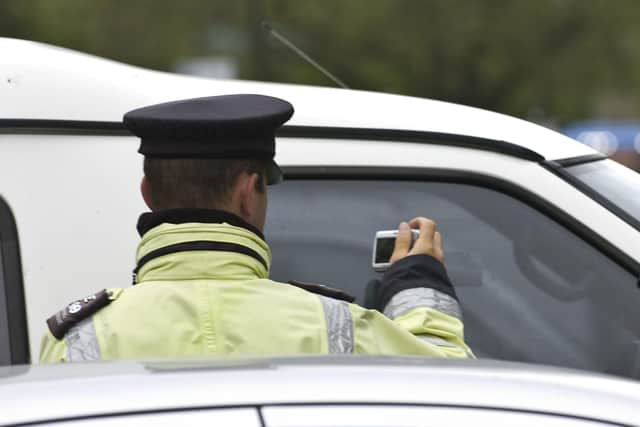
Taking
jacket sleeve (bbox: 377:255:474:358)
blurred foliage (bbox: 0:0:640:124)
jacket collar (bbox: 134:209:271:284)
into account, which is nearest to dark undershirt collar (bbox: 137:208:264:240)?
jacket collar (bbox: 134:209:271:284)

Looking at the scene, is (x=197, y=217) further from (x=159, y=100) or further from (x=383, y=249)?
(x=159, y=100)

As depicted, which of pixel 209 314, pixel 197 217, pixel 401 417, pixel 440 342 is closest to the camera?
pixel 401 417

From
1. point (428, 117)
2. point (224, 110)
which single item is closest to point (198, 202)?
point (224, 110)

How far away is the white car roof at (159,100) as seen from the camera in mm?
3010

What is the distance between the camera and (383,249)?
2.97 m

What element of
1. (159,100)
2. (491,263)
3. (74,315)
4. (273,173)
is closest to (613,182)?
(491,263)

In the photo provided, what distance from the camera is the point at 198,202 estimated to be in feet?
8.18

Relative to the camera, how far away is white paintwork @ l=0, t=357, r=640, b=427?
1.65 metres

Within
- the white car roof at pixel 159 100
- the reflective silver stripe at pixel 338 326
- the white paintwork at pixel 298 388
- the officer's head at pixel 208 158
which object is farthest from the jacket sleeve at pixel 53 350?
the white car roof at pixel 159 100

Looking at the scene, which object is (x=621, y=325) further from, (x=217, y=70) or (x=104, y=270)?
(x=217, y=70)

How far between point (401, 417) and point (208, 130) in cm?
99

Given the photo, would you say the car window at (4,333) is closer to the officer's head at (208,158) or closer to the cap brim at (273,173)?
the officer's head at (208,158)

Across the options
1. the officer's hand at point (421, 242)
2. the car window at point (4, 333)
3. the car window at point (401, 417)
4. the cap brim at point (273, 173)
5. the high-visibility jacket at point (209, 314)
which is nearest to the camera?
the car window at point (401, 417)

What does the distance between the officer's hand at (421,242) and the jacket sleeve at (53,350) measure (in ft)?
2.39
